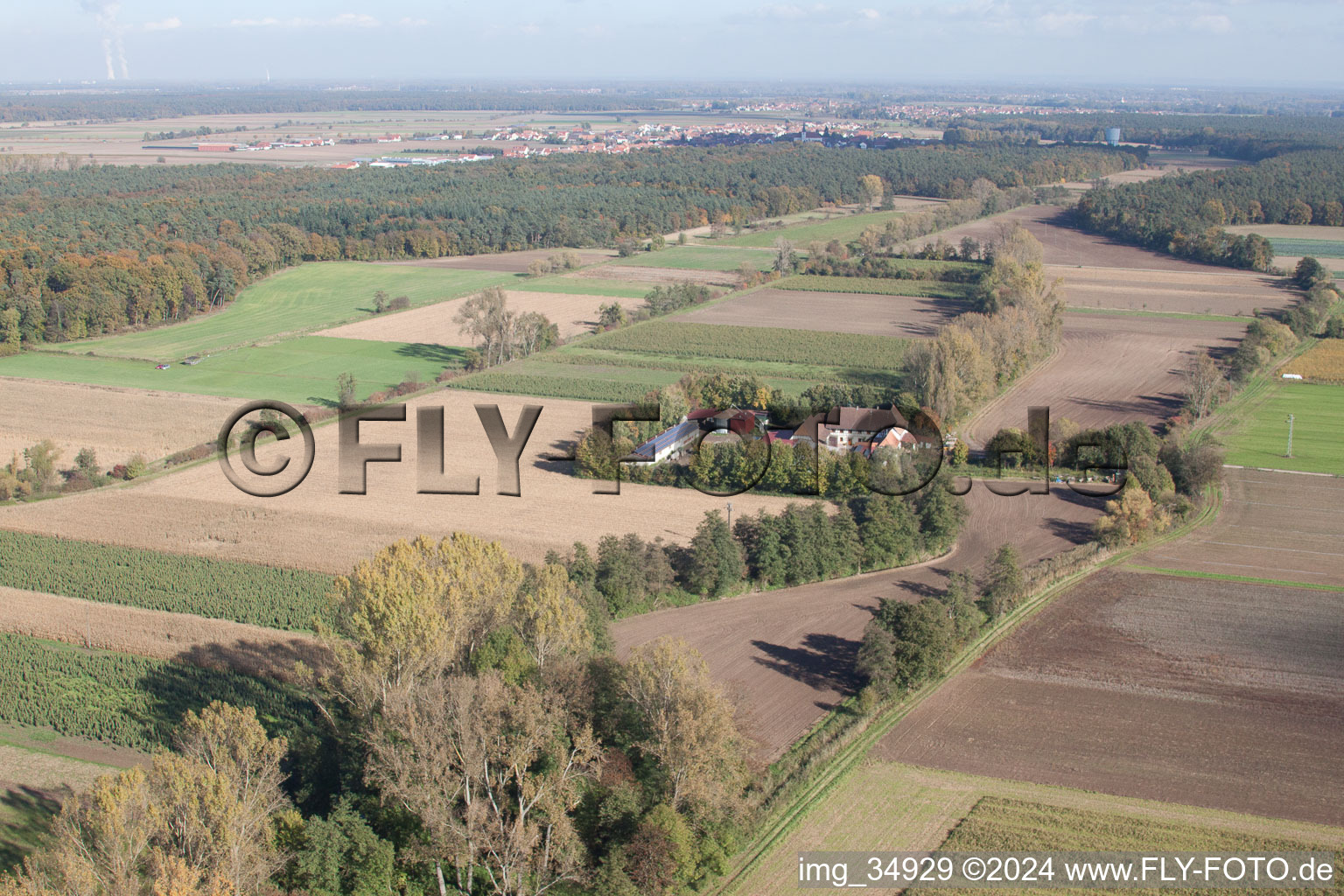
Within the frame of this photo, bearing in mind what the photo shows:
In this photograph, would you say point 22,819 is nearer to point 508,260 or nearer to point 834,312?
point 834,312

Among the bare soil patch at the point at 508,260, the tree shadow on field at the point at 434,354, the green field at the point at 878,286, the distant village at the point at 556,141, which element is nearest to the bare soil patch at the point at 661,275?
the bare soil patch at the point at 508,260

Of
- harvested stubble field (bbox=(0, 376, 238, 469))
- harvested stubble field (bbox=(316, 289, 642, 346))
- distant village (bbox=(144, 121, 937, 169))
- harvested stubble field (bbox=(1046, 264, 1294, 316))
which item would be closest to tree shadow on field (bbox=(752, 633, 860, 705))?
harvested stubble field (bbox=(0, 376, 238, 469))

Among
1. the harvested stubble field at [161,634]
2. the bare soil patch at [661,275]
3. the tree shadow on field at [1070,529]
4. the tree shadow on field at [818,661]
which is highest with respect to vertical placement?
A: the bare soil patch at [661,275]

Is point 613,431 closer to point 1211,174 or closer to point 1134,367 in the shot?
point 1134,367

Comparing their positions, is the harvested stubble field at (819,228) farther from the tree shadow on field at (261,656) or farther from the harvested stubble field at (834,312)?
the tree shadow on field at (261,656)

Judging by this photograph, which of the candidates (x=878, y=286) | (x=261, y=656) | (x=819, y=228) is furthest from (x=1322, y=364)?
(x=819, y=228)

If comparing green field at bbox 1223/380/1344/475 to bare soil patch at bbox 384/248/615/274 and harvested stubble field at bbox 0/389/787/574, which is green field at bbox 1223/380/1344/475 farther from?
bare soil patch at bbox 384/248/615/274
